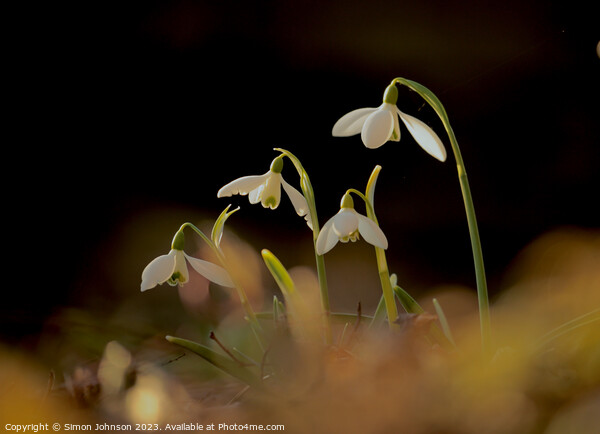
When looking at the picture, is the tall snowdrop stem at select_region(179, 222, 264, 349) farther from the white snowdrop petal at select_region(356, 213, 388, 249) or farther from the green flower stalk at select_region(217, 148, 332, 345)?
the white snowdrop petal at select_region(356, 213, 388, 249)

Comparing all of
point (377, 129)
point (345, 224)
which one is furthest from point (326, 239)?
point (377, 129)

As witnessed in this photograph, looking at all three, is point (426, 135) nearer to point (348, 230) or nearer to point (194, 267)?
point (348, 230)

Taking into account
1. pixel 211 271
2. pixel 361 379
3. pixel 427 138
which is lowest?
pixel 361 379

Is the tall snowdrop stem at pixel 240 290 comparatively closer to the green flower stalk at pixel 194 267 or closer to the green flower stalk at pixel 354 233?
the green flower stalk at pixel 194 267

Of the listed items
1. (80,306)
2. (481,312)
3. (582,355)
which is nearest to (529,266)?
(481,312)

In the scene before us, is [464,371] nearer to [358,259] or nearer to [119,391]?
[119,391]

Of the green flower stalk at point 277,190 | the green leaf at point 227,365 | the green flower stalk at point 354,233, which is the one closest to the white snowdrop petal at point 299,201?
the green flower stalk at point 277,190

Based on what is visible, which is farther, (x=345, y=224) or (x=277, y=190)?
(x=277, y=190)
